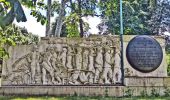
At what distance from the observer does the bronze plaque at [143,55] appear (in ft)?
35.9

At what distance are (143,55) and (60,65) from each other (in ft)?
9.23

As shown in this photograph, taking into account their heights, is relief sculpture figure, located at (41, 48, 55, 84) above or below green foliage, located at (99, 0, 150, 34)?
below

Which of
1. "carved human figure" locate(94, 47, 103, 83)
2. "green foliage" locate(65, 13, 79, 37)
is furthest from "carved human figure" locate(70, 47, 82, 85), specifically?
"green foliage" locate(65, 13, 79, 37)

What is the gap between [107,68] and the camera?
11.3 meters

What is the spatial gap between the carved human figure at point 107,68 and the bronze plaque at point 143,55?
2.23 ft

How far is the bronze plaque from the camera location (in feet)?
35.9

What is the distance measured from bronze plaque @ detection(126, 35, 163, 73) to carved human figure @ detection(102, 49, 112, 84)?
2.23 feet

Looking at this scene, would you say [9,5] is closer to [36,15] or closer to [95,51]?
[36,15]

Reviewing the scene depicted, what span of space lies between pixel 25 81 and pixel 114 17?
18370 mm

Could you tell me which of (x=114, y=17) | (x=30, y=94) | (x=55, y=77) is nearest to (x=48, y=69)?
(x=55, y=77)

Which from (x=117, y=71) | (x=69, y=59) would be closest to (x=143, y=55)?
(x=117, y=71)

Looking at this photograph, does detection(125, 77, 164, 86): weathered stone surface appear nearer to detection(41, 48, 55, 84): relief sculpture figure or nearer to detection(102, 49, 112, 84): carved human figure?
detection(102, 49, 112, 84): carved human figure

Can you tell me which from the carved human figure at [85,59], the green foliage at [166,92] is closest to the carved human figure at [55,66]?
the carved human figure at [85,59]

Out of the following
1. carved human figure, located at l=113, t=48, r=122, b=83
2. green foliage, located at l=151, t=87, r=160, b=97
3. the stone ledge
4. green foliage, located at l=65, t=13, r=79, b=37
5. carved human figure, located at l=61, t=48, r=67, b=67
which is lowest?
green foliage, located at l=151, t=87, r=160, b=97
